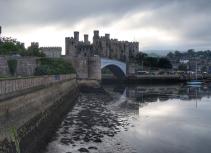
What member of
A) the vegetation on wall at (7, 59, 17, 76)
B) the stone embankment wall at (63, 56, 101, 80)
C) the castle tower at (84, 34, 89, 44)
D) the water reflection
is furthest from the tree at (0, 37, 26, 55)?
the castle tower at (84, 34, 89, 44)

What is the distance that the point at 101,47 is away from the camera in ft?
397

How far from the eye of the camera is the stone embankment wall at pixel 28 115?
15320 millimetres

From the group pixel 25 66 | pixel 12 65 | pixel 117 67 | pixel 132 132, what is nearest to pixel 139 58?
pixel 117 67

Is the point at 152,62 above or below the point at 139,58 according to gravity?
below

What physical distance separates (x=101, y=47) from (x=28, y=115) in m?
101

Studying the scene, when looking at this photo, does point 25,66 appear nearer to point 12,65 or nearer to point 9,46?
point 12,65

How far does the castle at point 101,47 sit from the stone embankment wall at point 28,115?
236 feet

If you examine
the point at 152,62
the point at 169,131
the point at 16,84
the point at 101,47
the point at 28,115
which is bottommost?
the point at 169,131

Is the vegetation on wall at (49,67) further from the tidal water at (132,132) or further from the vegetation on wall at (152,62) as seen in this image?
the vegetation on wall at (152,62)

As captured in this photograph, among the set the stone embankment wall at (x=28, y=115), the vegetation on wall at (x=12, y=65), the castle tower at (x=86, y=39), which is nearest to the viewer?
the stone embankment wall at (x=28, y=115)

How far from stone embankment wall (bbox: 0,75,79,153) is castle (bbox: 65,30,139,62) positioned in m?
72.1

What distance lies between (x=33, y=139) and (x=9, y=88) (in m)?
3.03

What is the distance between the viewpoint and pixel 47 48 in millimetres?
88188

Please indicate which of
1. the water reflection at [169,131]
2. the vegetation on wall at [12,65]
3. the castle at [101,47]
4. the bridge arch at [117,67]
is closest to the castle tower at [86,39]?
the castle at [101,47]
